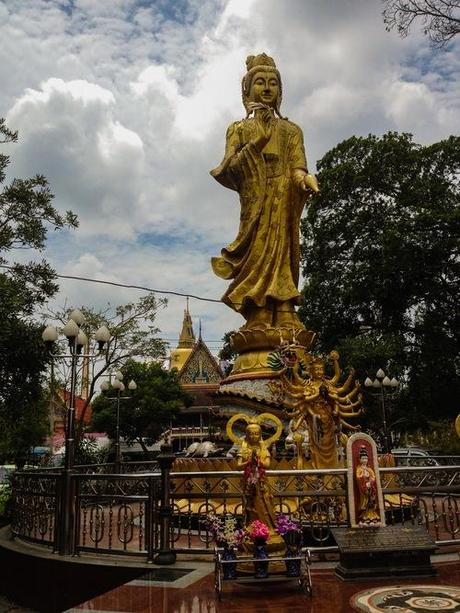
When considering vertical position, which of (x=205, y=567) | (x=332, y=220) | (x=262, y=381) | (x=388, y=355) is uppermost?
(x=332, y=220)

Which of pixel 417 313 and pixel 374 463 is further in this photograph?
pixel 417 313

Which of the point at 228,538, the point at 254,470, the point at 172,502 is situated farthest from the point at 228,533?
the point at 172,502

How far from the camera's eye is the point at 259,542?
5250 mm

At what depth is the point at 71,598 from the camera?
6238mm

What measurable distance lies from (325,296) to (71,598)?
18734mm

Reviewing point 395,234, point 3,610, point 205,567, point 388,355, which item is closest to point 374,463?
point 205,567

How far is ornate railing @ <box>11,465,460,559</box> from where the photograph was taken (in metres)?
6.48

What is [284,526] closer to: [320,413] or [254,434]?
[254,434]

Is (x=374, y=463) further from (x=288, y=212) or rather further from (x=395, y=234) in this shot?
(x=395, y=234)

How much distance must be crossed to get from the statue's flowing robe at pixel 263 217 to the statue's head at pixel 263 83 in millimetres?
734

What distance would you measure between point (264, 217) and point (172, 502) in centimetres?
750

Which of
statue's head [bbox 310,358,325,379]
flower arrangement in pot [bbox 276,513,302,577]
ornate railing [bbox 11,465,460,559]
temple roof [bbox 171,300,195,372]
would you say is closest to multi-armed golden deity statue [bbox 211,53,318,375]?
statue's head [bbox 310,358,325,379]

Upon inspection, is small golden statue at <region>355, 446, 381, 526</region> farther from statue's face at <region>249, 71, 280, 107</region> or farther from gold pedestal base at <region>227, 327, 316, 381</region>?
statue's face at <region>249, 71, 280, 107</region>

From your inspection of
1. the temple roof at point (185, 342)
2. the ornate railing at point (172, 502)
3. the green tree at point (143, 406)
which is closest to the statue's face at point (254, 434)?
the ornate railing at point (172, 502)
